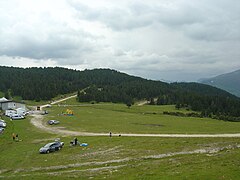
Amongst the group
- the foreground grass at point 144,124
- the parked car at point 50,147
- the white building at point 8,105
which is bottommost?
the parked car at point 50,147

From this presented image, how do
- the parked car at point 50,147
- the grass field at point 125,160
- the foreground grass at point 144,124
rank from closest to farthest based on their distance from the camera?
the grass field at point 125,160 < the parked car at point 50,147 < the foreground grass at point 144,124

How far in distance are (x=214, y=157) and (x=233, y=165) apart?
20.1 feet

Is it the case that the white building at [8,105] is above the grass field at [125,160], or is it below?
above

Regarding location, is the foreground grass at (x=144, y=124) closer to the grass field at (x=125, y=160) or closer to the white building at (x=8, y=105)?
the grass field at (x=125, y=160)

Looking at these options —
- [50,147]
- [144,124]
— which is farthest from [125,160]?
[144,124]

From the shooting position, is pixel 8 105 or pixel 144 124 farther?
pixel 8 105

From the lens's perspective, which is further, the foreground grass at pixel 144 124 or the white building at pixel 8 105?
the white building at pixel 8 105

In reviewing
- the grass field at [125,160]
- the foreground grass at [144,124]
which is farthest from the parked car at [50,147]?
the foreground grass at [144,124]

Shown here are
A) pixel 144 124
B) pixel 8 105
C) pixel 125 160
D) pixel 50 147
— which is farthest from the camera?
pixel 8 105

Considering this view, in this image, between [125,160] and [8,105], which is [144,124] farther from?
[8,105]

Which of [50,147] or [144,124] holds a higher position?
[144,124]

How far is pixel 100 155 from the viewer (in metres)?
42.9

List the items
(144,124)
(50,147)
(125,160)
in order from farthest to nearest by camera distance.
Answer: (144,124) → (50,147) → (125,160)

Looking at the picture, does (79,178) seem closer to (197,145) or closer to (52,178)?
(52,178)
